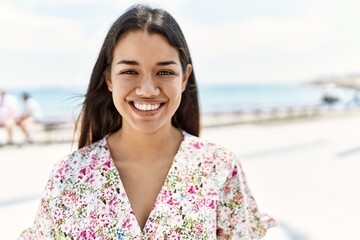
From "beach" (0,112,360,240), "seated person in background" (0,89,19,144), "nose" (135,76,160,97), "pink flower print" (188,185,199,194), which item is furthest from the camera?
"seated person in background" (0,89,19,144)

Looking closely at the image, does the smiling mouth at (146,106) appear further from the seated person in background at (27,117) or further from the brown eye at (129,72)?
the seated person in background at (27,117)

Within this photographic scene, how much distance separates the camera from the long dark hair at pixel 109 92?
1420 millimetres

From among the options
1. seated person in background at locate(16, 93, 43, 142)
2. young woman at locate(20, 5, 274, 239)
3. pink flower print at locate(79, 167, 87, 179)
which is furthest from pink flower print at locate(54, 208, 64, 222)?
seated person in background at locate(16, 93, 43, 142)

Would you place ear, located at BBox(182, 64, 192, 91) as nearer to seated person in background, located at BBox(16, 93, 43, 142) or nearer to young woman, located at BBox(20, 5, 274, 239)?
young woman, located at BBox(20, 5, 274, 239)

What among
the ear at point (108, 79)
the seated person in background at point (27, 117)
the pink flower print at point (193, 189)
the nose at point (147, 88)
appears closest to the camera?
the nose at point (147, 88)

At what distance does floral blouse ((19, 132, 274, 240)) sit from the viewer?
53.8 inches

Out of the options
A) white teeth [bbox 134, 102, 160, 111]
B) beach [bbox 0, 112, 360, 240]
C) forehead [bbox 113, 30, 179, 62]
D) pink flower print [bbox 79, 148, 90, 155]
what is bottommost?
beach [bbox 0, 112, 360, 240]

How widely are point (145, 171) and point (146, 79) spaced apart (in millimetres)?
346

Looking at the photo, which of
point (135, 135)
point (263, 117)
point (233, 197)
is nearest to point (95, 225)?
point (135, 135)

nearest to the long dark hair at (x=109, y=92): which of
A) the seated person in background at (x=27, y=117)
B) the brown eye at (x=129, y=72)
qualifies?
the brown eye at (x=129, y=72)

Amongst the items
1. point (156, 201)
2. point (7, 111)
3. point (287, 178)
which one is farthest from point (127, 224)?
point (7, 111)

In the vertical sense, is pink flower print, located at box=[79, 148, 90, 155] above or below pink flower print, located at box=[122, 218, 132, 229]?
above

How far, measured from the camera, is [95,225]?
136cm

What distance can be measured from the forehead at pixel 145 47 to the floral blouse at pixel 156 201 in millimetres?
342
